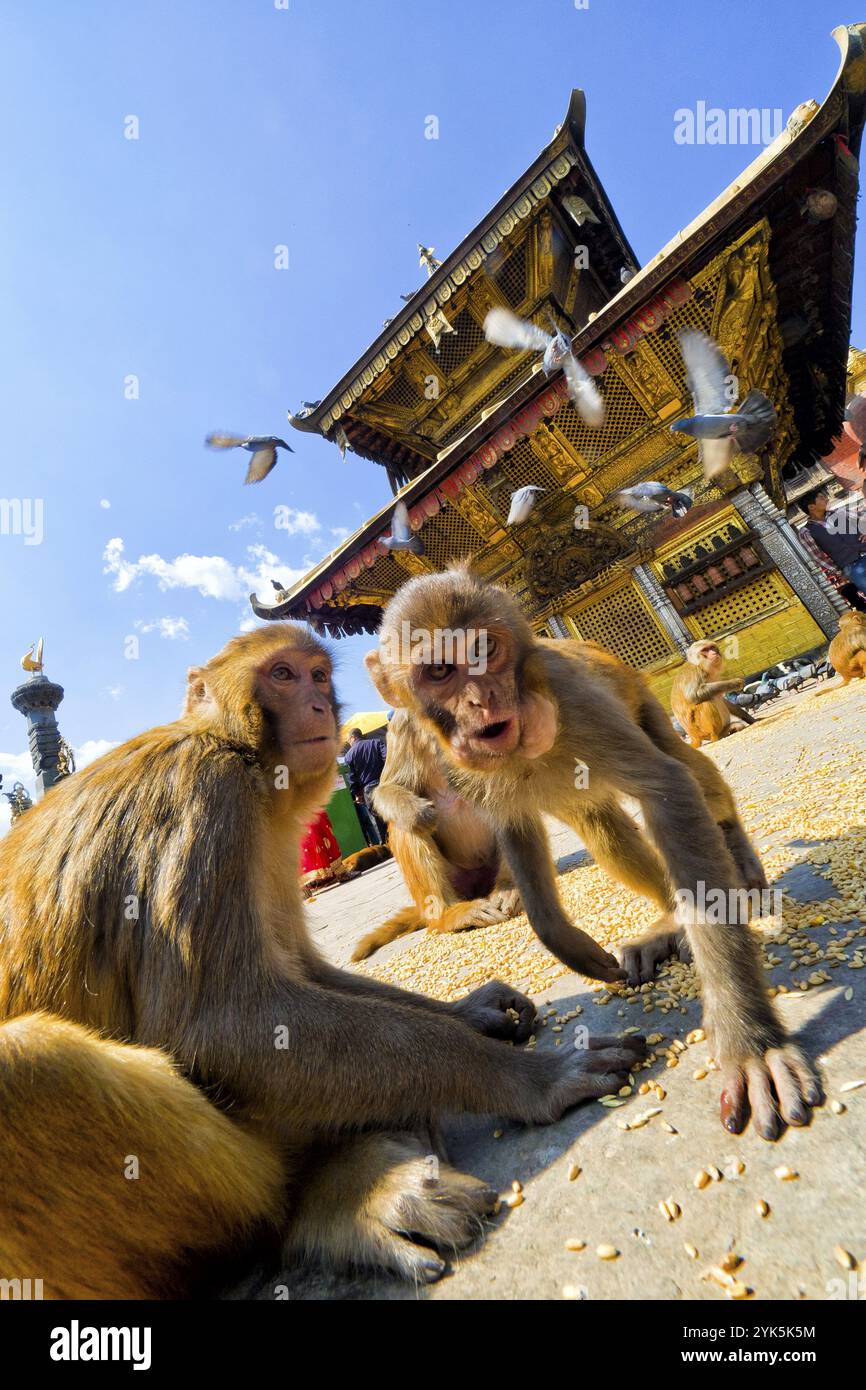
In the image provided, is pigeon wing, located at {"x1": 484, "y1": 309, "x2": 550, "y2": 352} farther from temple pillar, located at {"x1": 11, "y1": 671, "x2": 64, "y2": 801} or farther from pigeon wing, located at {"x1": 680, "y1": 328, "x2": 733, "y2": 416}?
temple pillar, located at {"x1": 11, "y1": 671, "x2": 64, "y2": 801}

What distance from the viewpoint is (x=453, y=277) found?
1051 centimetres

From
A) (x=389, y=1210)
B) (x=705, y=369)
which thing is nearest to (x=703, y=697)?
(x=705, y=369)

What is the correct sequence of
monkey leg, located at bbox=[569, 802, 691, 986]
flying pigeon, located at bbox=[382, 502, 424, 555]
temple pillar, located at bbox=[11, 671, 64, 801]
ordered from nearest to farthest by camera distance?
monkey leg, located at bbox=[569, 802, 691, 986] → flying pigeon, located at bbox=[382, 502, 424, 555] → temple pillar, located at bbox=[11, 671, 64, 801]

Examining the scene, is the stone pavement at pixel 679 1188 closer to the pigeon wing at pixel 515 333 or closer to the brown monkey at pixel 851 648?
the brown monkey at pixel 851 648

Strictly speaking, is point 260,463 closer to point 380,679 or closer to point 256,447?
point 256,447

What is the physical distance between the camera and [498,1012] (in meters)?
1.86

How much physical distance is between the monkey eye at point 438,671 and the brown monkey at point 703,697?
257 inches

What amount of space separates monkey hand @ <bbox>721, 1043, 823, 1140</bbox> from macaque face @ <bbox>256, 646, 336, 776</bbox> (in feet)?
3.89

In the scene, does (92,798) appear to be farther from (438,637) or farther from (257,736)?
(438,637)

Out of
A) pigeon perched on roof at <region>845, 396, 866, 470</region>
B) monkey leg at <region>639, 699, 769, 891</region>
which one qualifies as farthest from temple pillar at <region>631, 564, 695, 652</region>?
pigeon perched on roof at <region>845, 396, 866, 470</region>

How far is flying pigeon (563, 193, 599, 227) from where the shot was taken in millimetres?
10602

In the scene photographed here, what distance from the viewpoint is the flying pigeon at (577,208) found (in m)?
10.6

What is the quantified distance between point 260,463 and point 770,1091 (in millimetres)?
12647

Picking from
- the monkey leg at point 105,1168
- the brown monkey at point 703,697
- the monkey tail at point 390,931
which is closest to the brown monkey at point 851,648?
the brown monkey at point 703,697
